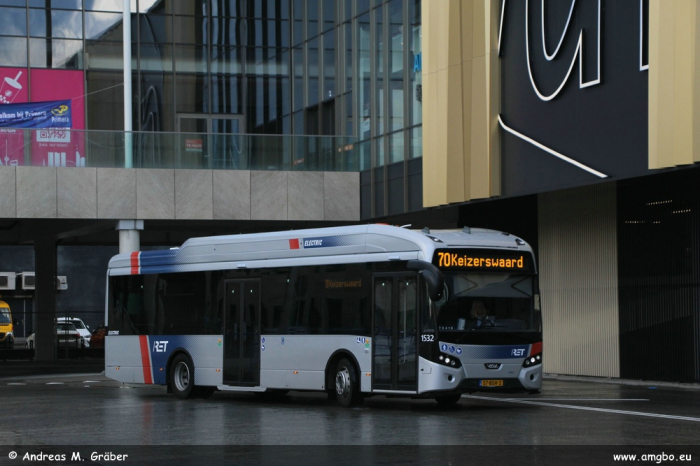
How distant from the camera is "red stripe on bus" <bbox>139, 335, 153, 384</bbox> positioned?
23.0 metres

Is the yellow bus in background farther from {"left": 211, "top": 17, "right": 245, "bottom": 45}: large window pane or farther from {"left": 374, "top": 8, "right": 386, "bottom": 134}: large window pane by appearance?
{"left": 374, "top": 8, "right": 386, "bottom": 134}: large window pane

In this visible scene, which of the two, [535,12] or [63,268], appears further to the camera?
[63,268]

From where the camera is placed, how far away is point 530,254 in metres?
18.5

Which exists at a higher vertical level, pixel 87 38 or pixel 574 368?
pixel 87 38

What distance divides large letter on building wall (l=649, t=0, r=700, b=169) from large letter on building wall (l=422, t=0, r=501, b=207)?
6.03 metres

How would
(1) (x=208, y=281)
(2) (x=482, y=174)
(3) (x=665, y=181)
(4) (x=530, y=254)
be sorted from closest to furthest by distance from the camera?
(4) (x=530, y=254) → (1) (x=208, y=281) → (3) (x=665, y=181) → (2) (x=482, y=174)

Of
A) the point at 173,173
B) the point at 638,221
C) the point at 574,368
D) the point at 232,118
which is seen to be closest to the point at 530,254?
the point at 638,221

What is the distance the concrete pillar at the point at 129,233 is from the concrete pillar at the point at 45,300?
1266cm

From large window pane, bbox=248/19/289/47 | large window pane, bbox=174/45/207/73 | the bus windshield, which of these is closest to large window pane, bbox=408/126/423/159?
the bus windshield

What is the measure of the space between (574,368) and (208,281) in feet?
35.5

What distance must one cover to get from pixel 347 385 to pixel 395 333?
1426 mm

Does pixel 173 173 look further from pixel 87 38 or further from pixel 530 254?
pixel 530 254

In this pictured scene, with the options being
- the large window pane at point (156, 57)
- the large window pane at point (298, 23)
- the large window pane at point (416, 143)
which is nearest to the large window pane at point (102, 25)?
the large window pane at point (156, 57)

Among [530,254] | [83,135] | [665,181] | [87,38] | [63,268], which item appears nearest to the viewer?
[530,254]
